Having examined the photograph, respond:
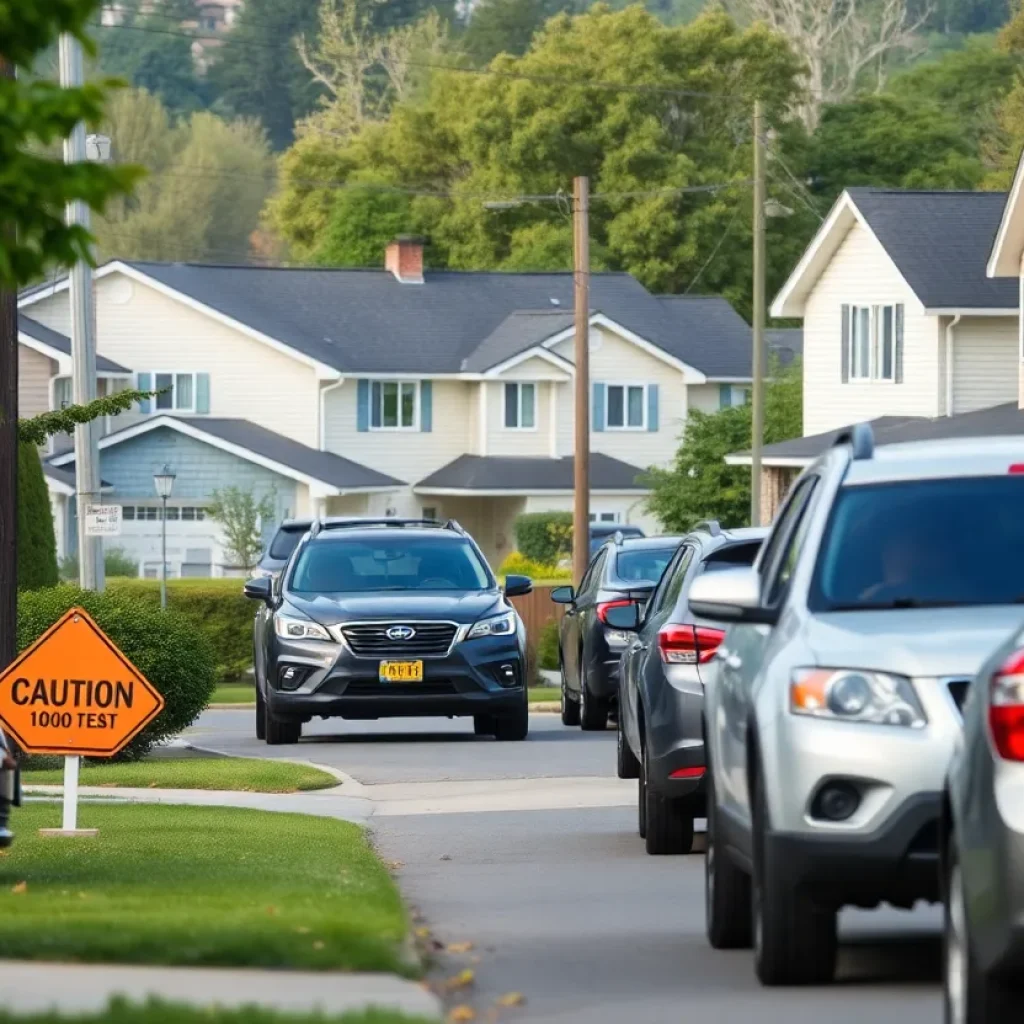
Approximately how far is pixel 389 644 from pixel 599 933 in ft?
39.5

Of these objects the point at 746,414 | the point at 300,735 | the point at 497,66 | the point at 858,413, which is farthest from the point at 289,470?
the point at 300,735

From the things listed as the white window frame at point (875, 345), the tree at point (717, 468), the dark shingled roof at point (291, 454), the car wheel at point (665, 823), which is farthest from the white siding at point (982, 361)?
the car wheel at point (665, 823)

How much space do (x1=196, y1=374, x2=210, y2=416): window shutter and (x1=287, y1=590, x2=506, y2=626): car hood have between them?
146ft

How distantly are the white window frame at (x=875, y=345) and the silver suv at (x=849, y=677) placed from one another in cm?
3701

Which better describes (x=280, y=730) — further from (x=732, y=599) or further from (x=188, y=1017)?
(x=188, y=1017)

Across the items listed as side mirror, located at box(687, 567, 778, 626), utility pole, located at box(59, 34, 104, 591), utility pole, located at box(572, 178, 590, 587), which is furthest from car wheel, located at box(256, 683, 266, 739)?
utility pole, located at box(572, 178, 590, 587)

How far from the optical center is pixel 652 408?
7100 centimetres

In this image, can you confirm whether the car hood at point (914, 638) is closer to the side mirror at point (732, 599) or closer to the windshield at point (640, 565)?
the side mirror at point (732, 599)

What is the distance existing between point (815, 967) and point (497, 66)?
7982 cm

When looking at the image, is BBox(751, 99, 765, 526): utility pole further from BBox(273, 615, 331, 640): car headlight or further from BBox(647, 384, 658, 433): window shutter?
BBox(647, 384, 658, 433): window shutter

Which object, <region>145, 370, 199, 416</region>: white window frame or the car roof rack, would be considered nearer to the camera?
the car roof rack

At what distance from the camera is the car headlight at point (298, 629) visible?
918 inches

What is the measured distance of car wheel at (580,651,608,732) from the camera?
2597 centimetres

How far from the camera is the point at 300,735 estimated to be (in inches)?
1028
